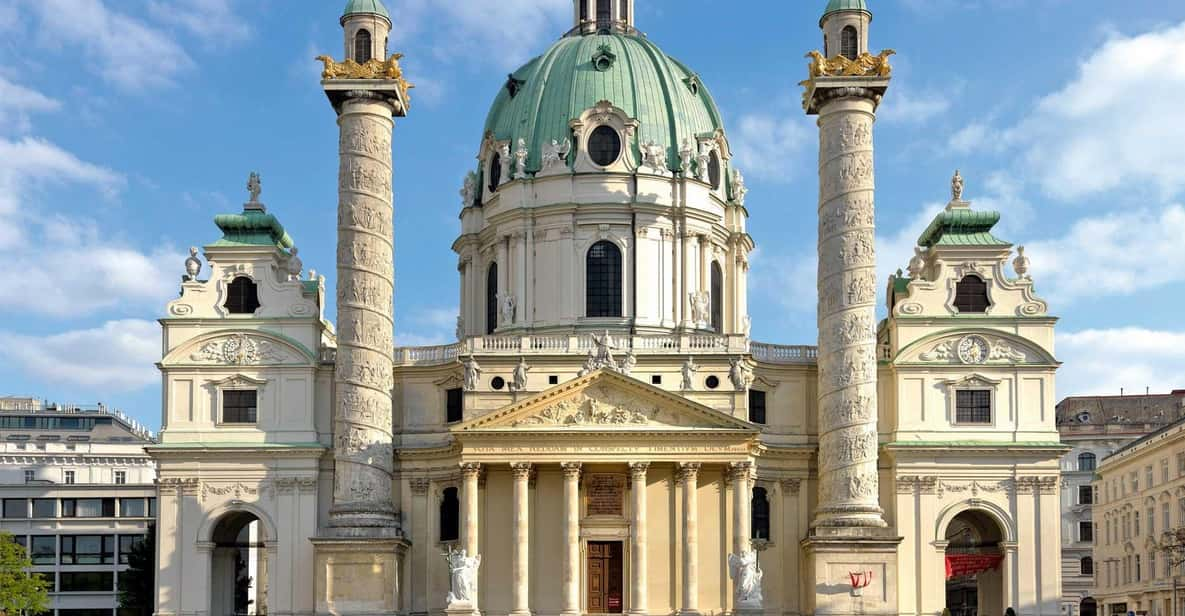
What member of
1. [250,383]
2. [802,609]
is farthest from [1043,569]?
[250,383]

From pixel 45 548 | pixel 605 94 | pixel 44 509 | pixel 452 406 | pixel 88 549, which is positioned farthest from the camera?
pixel 44 509

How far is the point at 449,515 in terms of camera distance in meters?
63.4

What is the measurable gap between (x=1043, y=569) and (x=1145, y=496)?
2000 cm

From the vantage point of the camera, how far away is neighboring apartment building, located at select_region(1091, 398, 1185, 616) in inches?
2899

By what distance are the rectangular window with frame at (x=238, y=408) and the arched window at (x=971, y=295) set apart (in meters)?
27.8

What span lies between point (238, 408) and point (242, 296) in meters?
4.51

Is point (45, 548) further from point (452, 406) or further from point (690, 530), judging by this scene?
point (690, 530)

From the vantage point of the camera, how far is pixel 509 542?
201 ft

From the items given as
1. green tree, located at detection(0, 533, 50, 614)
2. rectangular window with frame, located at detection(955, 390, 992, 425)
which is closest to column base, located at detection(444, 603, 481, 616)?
rectangular window with frame, located at detection(955, 390, 992, 425)

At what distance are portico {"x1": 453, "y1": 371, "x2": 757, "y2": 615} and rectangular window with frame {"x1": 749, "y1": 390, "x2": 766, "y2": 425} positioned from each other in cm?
425

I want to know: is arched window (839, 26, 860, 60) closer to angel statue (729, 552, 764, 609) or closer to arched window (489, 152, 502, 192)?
angel statue (729, 552, 764, 609)

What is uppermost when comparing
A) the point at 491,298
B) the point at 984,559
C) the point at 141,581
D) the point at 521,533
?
the point at 491,298

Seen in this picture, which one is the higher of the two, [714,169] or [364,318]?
Result: [714,169]

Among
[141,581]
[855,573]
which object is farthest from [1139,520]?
[141,581]
